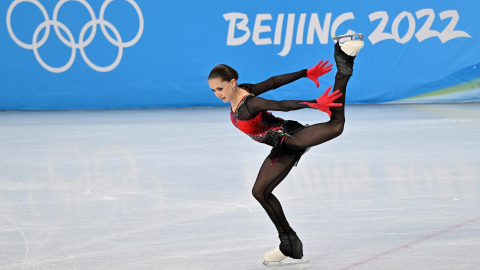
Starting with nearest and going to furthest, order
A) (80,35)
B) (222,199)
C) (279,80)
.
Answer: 1. (279,80)
2. (222,199)
3. (80,35)

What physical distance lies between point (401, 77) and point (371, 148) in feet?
12.8

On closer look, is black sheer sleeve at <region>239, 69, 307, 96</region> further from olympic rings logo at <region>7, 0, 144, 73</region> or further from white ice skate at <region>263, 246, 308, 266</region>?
olympic rings logo at <region>7, 0, 144, 73</region>

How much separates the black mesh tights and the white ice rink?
29cm

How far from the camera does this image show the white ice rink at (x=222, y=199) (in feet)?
11.9

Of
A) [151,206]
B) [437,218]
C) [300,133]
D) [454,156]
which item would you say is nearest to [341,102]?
[300,133]

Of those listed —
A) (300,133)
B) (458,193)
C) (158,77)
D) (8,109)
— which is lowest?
(8,109)

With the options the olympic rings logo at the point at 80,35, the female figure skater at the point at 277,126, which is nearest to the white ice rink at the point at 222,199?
the female figure skater at the point at 277,126

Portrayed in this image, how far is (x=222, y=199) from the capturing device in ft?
15.8

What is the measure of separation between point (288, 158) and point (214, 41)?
6.88 metres

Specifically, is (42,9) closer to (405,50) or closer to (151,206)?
(405,50)

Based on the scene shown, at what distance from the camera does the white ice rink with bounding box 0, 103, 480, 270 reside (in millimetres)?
3625

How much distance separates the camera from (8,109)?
34.6 feet

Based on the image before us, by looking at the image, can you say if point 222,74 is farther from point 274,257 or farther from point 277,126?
point 274,257

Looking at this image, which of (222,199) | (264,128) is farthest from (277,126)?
(222,199)
